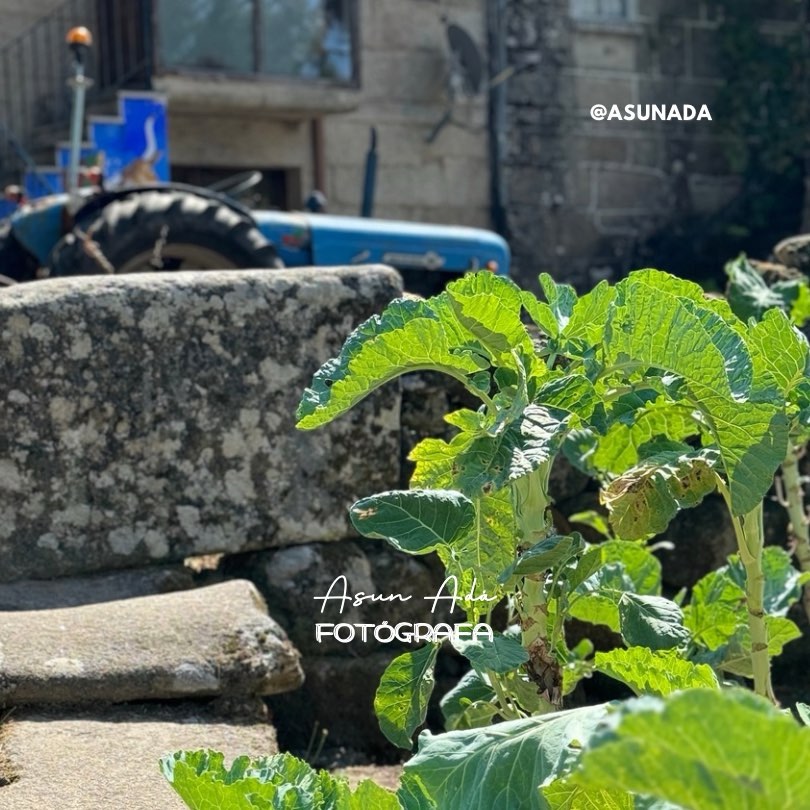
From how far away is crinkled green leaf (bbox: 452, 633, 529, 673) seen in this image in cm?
144

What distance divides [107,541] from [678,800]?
5.84ft

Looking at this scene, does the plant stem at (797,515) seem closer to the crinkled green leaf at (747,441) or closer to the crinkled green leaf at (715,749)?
the crinkled green leaf at (747,441)

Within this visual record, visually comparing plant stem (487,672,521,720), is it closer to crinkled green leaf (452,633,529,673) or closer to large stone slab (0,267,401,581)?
crinkled green leaf (452,633,529,673)

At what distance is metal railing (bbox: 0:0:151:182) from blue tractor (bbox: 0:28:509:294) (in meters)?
3.35

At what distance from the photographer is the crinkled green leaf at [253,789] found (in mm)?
1250

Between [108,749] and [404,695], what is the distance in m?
0.51

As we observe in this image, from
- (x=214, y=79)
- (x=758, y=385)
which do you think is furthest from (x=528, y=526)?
(x=214, y=79)

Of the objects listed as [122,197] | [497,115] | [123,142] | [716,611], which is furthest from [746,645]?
[497,115]

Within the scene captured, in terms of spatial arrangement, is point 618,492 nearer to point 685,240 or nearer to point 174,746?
point 174,746

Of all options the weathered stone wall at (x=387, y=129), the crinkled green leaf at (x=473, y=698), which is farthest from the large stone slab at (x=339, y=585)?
the weathered stone wall at (x=387, y=129)

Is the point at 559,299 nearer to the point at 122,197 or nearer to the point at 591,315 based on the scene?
the point at 591,315

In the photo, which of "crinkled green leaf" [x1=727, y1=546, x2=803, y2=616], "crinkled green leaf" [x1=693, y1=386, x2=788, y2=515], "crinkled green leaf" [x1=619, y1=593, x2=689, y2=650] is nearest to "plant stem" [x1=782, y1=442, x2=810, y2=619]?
"crinkled green leaf" [x1=727, y1=546, x2=803, y2=616]

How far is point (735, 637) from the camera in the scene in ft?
6.03

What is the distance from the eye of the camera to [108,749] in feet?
6.07
